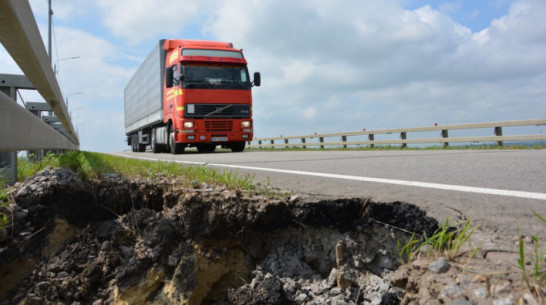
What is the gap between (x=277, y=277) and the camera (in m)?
2.79

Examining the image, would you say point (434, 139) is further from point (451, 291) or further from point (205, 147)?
point (451, 291)

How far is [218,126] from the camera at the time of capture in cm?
1352

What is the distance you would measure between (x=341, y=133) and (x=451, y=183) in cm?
1650

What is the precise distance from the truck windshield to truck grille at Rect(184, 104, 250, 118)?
62 cm

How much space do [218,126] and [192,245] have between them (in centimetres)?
1047

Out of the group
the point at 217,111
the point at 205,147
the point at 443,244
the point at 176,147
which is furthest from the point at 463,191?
the point at 205,147

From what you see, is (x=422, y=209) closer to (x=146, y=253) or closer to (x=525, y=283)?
(x=525, y=283)

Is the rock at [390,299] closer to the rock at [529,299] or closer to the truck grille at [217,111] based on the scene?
the rock at [529,299]

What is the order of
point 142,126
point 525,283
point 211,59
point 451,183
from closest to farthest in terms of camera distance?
point 525,283 → point 451,183 → point 211,59 → point 142,126

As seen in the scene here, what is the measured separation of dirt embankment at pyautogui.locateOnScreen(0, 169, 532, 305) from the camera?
2.61 meters

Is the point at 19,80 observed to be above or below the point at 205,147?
above

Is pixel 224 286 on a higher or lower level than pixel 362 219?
lower

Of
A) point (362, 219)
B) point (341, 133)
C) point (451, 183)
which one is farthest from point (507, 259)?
point (341, 133)

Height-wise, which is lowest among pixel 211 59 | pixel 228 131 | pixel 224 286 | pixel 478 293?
pixel 224 286
